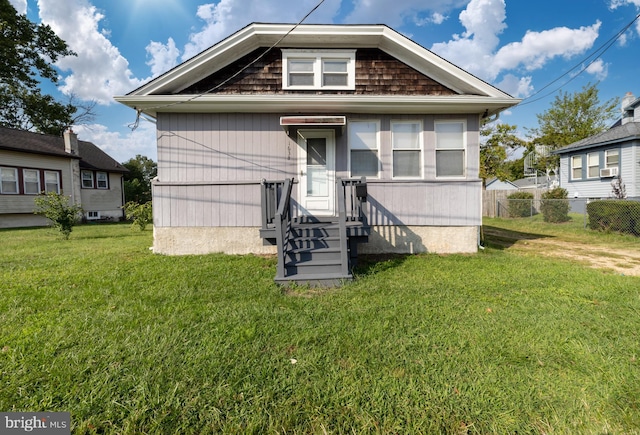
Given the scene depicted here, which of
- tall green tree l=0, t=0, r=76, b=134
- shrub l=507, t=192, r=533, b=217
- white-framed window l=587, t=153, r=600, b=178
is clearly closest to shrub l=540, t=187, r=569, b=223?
shrub l=507, t=192, r=533, b=217

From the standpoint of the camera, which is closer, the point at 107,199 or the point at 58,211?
the point at 58,211

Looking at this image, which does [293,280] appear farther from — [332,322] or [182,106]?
[182,106]

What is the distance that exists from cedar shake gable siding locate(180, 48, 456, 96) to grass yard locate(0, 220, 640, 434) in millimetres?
4399

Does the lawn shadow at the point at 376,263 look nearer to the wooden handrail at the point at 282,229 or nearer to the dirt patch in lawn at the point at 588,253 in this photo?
the wooden handrail at the point at 282,229

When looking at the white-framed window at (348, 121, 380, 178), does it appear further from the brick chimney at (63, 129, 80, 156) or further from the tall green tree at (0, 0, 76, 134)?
the tall green tree at (0, 0, 76, 134)

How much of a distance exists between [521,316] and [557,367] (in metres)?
1.01

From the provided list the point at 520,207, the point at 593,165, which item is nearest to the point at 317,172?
the point at 520,207

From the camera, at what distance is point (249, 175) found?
250 inches

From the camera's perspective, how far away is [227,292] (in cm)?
393

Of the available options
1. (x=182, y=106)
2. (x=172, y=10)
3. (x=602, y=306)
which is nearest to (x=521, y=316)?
(x=602, y=306)

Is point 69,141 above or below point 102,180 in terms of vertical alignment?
above

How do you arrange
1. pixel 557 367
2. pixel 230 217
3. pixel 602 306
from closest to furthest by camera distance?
pixel 557 367 < pixel 602 306 < pixel 230 217

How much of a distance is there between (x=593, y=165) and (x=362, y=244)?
17.0m

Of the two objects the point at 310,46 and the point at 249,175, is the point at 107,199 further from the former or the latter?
the point at 310,46
